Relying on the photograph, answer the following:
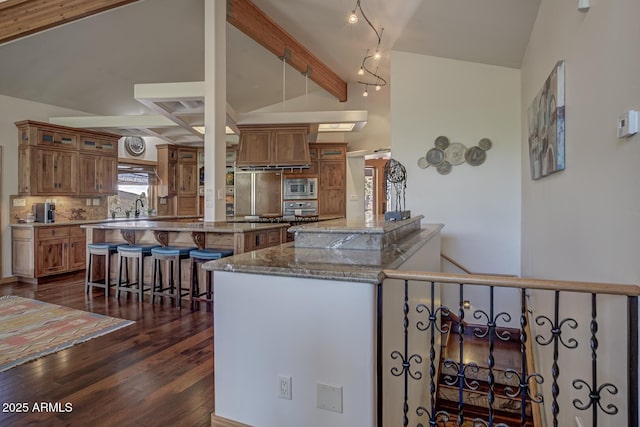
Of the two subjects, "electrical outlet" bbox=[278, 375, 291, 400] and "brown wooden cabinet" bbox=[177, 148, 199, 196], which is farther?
"brown wooden cabinet" bbox=[177, 148, 199, 196]

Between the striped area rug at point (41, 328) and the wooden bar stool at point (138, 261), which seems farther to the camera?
the wooden bar stool at point (138, 261)

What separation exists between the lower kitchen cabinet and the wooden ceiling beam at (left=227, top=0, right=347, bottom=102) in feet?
14.0

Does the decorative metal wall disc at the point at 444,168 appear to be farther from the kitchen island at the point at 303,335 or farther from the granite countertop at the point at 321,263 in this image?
the kitchen island at the point at 303,335

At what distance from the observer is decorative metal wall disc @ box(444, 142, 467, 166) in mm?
4695

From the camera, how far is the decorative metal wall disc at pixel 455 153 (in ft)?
15.4

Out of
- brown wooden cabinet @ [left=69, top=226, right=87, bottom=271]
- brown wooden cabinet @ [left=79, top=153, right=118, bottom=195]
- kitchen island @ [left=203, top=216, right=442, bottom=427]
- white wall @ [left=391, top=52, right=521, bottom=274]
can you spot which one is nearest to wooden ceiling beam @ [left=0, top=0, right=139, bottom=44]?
brown wooden cabinet @ [left=79, top=153, right=118, bottom=195]

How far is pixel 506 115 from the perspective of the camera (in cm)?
451

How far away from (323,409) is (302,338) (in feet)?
1.06

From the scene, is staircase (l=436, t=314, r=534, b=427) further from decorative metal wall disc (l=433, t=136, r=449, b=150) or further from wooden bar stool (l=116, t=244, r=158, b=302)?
wooden bar stool (l=116, t=244, r=158, b=302)

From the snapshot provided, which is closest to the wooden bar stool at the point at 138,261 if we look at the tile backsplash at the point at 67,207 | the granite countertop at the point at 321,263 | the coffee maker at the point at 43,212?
the coffee maker at the point at 43,212

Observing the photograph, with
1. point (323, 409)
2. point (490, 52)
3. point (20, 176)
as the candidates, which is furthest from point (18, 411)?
point (490, 52)

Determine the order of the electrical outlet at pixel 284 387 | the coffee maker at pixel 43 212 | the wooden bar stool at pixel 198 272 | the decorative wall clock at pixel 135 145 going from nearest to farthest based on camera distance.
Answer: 1. the electrical outlet at pixel 284 387
2. the wooden bar stool at pixel 198 272
3. the coffee maker at pixel 43 212
4. the decorative wall clock at pixel 135 145

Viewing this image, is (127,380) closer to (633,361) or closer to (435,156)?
(633,361)

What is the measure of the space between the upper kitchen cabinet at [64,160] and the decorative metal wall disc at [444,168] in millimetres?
5908
